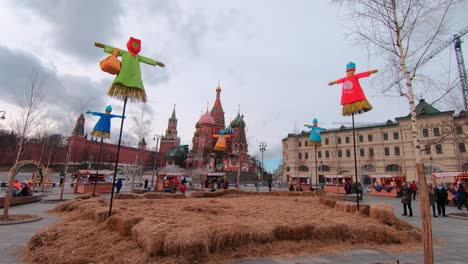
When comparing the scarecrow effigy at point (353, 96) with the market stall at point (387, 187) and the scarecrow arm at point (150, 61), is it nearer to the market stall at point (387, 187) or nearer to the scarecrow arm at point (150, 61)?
the scarecrow arm at point (150, 61)

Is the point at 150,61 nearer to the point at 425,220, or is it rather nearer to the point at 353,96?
the point at 353,96

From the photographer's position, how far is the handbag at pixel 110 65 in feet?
26.8

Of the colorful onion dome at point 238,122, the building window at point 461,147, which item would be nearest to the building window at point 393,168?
the building window at point 461,147

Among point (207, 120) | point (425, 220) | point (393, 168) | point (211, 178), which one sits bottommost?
point (211, 178)

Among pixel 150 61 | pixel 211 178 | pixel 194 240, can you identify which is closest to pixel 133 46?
pixel 150 61

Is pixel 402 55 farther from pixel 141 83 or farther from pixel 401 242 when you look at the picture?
pixel 141 83

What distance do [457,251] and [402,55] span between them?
17.3 feet

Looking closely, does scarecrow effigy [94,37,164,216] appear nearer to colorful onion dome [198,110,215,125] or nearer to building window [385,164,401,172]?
building window [385,164,401,172]

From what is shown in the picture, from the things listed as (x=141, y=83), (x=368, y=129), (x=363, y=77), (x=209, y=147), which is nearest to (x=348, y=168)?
(x=368, y=129)

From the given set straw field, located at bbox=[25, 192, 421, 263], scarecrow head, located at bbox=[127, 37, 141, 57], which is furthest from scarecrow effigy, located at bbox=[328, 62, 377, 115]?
scarecrow head, located at bbox=[127, 37, 141, 57]

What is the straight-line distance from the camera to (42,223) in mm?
9195

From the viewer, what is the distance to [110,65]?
8180 mm

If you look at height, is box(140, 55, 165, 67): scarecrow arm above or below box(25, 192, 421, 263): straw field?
above

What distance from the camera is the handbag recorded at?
8.18m
